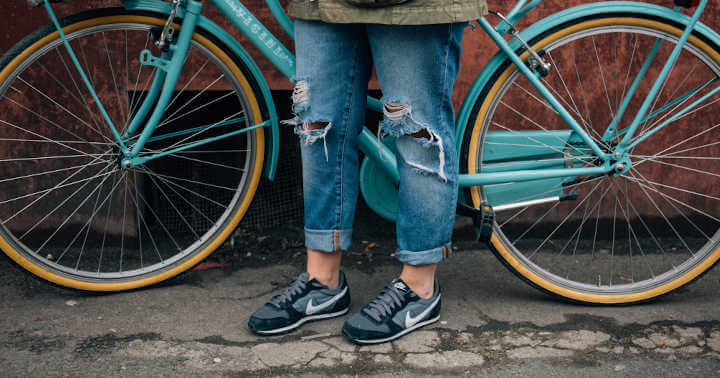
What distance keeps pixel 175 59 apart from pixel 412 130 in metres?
0.86

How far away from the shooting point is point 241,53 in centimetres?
232

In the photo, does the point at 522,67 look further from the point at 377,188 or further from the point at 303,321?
the point at 303,321

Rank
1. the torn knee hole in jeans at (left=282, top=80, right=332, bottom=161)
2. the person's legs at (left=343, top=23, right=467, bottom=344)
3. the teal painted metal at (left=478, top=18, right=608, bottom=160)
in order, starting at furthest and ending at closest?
the teal painted metal at (left=478, top=18, right=608, bottom=160), the torn knee hole in jeans at (left=282, top=80, right=332, bottom=161), the person's legs at (left=343, top=23, right=467, bottom=344)

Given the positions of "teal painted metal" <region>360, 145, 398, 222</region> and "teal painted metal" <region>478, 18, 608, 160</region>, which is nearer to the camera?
"teal painted metal" <region>478, 18, 608, 160</region>

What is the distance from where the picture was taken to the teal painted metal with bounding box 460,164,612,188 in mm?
2285

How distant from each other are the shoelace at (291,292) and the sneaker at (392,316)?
21 cm

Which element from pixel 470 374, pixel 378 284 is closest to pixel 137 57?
pixel 378 284

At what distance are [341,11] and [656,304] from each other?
157cm

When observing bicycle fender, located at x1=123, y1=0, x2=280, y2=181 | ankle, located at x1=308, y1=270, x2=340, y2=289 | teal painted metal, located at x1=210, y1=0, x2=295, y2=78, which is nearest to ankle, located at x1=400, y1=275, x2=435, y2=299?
ankle, located at x1=308, y1=270, x2=340, y2=289

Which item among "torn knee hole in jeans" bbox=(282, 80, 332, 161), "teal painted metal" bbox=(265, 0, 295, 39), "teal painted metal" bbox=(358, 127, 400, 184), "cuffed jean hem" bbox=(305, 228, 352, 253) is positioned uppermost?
"teal painted metal" bbox=(265, 0, 295, 39)

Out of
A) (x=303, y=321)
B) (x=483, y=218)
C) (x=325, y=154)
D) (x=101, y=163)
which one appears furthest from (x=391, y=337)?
(x=101, y=163)

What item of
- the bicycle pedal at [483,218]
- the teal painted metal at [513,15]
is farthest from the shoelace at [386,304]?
the teal painted metal at [513,15]

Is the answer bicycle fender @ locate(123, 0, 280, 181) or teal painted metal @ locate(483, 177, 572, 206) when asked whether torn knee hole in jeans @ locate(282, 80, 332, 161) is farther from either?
teal painted metal @ locate(483, 177, 572, 206)

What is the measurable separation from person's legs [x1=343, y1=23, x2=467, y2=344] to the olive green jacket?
7 cm
